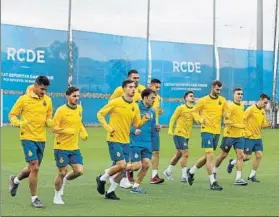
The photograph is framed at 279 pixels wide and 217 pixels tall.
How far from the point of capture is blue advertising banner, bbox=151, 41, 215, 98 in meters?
35.5

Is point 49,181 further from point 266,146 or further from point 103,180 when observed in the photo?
point 266,146

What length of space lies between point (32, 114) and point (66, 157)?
2.91 feet

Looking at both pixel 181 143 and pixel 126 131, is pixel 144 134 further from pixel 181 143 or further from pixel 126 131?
pixel 181 143

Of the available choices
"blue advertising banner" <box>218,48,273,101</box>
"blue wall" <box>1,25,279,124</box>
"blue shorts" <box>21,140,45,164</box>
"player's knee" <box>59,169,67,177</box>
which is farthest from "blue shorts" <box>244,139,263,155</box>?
"blue advertising banner" <box>218,48,273,101</box>

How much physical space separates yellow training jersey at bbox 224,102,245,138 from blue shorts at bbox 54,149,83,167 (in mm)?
4172

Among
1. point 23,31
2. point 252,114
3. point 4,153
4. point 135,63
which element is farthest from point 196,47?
point 252,114

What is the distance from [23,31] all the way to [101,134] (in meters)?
6.66

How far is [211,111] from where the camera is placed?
44.5ft

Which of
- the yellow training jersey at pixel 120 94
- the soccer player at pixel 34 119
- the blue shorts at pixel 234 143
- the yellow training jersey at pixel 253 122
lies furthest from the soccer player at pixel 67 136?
the yellow training jersey at pixel 253 122

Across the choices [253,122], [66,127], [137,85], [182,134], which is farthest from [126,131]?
[253,122]

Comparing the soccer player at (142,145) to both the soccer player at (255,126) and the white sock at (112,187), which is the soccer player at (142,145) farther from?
the soccer player at (255,126)

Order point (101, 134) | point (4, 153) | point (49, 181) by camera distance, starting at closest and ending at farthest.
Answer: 1. point (49, 181)
2. point (4, 153)
3. point (101, 134)

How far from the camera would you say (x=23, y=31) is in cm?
3159

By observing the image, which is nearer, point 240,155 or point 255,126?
point 240,155
